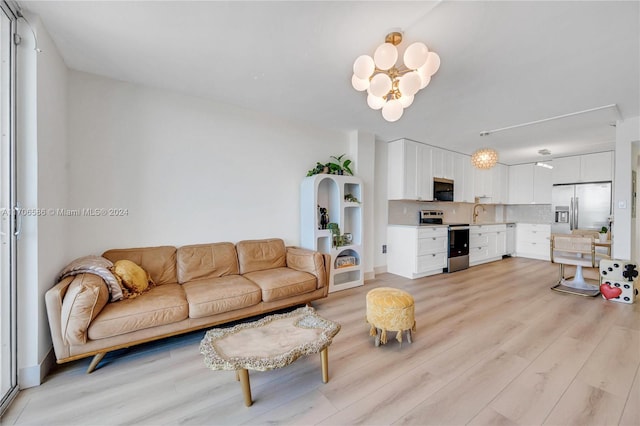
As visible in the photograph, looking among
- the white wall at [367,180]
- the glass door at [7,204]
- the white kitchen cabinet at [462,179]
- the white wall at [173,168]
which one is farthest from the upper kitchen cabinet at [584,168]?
the glass door at [7,204]

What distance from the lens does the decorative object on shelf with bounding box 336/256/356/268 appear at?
3678 mm

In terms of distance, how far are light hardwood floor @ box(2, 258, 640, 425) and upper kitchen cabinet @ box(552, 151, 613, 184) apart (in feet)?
12.4

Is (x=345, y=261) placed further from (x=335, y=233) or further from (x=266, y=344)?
(x=266, y=344)

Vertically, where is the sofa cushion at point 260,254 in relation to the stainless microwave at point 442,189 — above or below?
below

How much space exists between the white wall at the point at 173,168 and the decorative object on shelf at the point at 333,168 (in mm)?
230

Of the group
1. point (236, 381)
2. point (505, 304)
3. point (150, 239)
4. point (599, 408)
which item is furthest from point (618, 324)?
point (150, 239)

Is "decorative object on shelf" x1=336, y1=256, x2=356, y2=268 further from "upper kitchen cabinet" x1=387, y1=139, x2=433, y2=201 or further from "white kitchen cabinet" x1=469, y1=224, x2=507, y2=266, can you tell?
"white kitchen cabinet" x1=469, y1=224, x2=507, y2=266

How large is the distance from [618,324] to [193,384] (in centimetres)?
390

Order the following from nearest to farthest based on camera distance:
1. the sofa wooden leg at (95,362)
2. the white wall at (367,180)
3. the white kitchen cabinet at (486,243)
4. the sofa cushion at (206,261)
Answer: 1. the sofa wooden leg at (95,362)
2. the sofa cushion at (206,261)
3. the white wall at (367,180)
4. the white kitchen cabinet at (486,243)

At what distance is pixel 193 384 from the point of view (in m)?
1.66

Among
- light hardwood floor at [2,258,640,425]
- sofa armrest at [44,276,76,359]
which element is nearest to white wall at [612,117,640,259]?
light hardwood floor at [2,258,640,425]

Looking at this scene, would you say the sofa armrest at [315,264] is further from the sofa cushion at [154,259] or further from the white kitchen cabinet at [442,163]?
the white kitchen cabinet at [442,163]

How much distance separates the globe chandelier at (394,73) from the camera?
1.58 meters

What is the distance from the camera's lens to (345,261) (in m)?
3.75
